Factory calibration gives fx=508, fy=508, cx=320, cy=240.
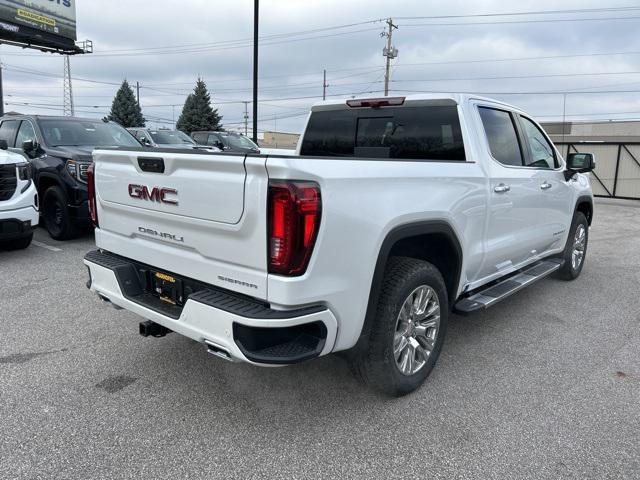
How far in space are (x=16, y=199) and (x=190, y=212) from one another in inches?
192

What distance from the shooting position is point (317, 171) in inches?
93.1

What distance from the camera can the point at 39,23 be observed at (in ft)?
95.2

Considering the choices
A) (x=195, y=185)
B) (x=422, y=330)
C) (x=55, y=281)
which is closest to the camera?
(x=195, y=185)

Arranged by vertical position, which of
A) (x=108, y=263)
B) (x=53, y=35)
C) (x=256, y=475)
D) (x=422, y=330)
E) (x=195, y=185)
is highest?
(x=53, y=35)

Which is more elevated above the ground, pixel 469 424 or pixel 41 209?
pixel 41 209

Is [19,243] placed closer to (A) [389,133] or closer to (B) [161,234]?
(B) [161,234]

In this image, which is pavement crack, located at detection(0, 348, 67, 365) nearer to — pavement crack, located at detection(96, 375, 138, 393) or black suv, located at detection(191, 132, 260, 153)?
pavement crack, located at detection(96, 375, 138, 393)

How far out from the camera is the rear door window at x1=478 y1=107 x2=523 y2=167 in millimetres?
4012

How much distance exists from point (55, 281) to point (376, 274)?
428 cm

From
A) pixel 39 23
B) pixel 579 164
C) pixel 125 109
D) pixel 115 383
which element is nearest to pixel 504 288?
pixel 579 164

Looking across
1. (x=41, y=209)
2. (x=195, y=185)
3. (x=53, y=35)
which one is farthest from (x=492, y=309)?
(x=53, y=35)

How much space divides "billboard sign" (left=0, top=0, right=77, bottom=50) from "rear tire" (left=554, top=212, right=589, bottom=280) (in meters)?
30.7

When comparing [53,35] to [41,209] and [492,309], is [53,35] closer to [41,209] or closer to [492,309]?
[41,209]

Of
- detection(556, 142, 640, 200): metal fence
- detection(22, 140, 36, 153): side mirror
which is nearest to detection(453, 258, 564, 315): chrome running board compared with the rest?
detection(22, 140, 36, 153): side mirror
